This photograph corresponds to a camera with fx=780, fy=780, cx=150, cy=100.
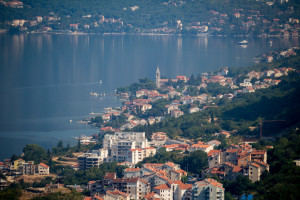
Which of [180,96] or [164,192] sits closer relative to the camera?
[164,192]

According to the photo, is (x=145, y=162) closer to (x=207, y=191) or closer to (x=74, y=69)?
(x=207, y=191)

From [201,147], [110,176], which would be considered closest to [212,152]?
[201,147]

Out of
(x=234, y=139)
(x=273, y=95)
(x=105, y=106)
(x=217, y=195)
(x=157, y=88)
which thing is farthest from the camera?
(x=157, y=88)

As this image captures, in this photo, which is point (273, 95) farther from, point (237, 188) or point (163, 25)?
point (163, 25)

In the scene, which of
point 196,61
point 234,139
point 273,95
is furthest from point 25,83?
point 234,139

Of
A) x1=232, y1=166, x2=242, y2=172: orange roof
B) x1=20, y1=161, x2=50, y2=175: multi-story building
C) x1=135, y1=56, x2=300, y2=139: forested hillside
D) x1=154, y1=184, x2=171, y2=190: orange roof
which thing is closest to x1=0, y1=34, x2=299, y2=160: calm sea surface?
x1=20, y1=161, x2=50, y2=175: multi-story building

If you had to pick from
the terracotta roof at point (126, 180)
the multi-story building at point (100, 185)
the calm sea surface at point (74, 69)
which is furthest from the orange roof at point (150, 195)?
the calm sea surface at point (74, 69)
